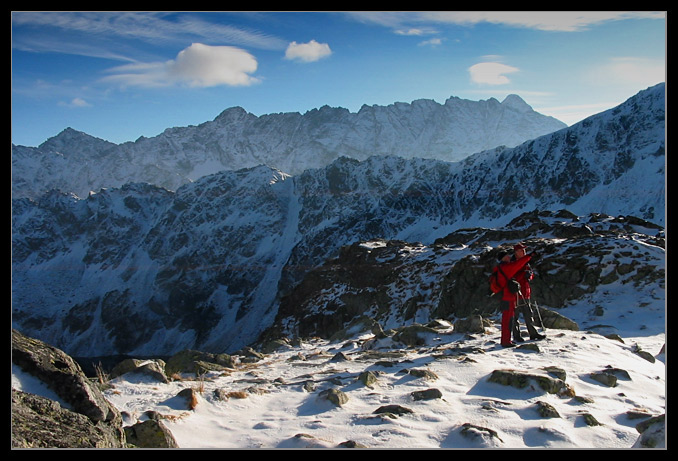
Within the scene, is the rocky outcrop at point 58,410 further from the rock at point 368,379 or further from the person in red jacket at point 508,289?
the person in red jacket at point 508,289

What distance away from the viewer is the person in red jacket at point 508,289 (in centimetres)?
1180

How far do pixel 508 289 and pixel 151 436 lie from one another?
8.58 meters

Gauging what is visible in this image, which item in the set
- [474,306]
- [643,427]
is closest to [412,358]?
[643,427]

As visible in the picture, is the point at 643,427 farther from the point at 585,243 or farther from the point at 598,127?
the point at 598,127

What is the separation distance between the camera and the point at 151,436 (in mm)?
6047

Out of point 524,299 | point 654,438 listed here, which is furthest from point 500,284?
point 654,438

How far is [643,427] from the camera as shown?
20.1 ft

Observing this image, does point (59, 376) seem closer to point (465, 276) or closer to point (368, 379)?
point (368, 379)

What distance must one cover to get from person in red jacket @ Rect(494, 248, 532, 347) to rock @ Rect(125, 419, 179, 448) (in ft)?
27.0

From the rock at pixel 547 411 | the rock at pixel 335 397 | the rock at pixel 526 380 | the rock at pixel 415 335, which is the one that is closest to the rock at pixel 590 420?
the rock at pixel 547 411

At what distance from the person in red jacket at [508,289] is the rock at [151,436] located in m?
A: 8.22
